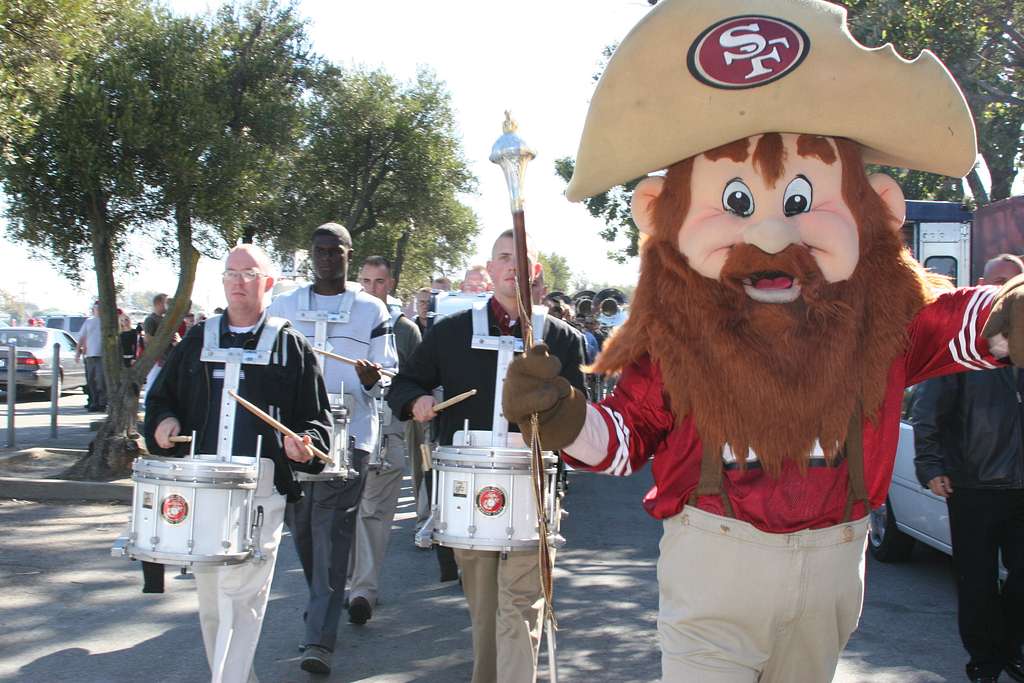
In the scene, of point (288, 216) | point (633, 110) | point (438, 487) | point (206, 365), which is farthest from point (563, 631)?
point (288, 216)

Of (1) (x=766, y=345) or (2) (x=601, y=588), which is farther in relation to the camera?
(2) (x=601, y=588)

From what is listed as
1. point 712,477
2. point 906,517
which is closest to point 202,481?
point 712,477

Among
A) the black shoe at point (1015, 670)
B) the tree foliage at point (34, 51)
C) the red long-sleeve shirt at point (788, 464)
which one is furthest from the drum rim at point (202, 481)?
the tree foliage at point (34, 51)

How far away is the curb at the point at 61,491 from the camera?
10219 millimetres

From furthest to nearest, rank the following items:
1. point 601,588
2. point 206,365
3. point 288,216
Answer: point 288,216 < point 601,588 < point 206,365

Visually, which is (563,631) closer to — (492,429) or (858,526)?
(492,429)

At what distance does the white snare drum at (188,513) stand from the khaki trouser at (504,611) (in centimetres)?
94

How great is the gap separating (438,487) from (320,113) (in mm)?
20087

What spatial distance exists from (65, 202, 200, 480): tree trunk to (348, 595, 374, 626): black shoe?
16.4ft

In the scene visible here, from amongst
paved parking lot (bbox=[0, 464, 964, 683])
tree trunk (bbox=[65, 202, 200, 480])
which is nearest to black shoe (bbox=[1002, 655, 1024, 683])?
paved parking lot (bbox=[0, 464, 964, 683])

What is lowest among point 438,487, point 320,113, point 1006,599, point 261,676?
point 261,676

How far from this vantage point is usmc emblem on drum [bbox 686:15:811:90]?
2965 millimetres

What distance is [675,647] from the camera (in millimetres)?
2928

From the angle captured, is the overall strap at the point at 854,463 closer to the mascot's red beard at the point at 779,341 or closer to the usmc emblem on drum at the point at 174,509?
the mascot's red beard at the point at 779,341
